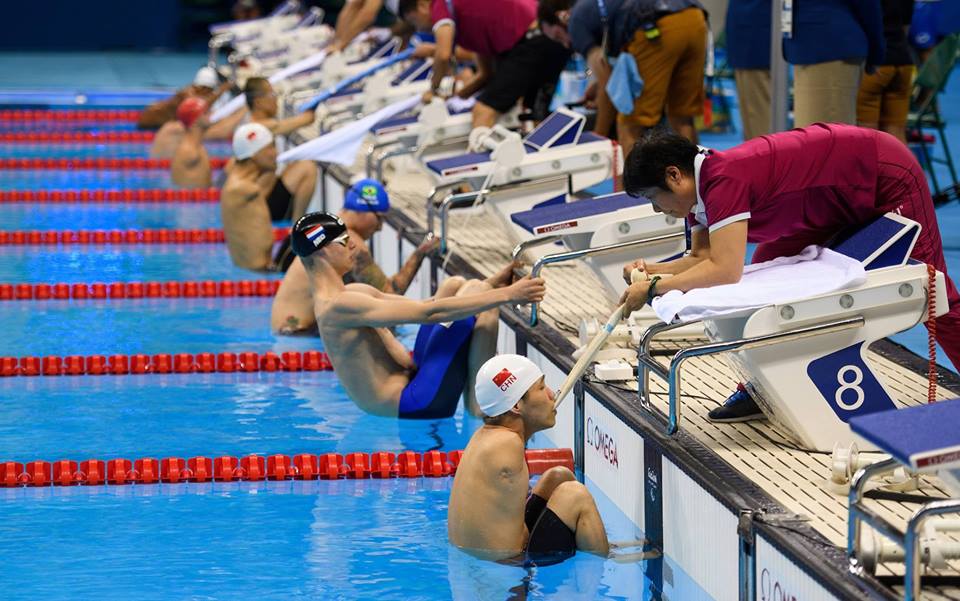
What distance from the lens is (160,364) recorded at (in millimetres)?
6723

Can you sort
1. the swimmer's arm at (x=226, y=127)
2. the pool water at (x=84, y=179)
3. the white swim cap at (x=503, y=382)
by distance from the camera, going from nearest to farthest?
the white swim cap at (x=503, y=382) < the pool water at (x=84, y=179) < the swimmer's arm at (x=226, y=127)

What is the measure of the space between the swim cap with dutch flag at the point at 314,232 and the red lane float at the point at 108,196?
6.24 metres

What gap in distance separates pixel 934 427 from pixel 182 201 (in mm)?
9199

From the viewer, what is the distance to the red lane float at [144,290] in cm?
829

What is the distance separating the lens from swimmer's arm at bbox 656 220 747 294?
13.1 feet

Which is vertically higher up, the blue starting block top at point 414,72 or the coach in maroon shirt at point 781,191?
the coach in maroon shirt at point 781,191

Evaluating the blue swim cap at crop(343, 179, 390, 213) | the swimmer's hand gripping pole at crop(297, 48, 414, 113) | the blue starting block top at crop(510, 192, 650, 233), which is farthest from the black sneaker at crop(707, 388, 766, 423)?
the swimmer's hand gripping pole at crop(297, 48, 414, 113)

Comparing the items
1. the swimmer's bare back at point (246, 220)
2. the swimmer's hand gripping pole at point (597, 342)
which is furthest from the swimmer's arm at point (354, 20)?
the swimmer's hand gripping pole at point (597, 342)

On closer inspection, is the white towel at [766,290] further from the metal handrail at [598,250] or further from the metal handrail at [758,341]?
the metal handrail at [598,250]

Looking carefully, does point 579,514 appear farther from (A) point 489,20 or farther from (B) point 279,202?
(B) point 279,202

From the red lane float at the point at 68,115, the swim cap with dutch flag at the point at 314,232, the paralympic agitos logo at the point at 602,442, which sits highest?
the swim cap with dutch flag at the point at 314,232

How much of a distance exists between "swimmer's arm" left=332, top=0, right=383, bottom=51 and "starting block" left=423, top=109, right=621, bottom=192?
5808 mm

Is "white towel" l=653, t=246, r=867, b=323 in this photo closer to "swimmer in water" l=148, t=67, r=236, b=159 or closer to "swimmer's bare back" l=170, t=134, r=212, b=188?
"swimmer's bare back" l=170, t=134, r=212, b=188

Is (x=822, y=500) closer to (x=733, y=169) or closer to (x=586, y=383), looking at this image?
(x=733, y=169)
